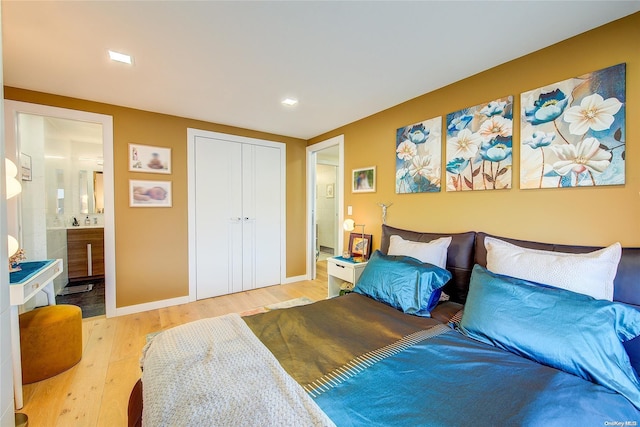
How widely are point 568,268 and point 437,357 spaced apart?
0.89 m

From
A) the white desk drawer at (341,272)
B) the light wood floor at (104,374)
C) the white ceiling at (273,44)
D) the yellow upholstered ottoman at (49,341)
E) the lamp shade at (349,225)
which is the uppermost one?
the white ceiling at (273,44)

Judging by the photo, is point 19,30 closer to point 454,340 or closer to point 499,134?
point 454,340

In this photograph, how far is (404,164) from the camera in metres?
2.81

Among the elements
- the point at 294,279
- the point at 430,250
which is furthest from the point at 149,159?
the point at 430,250

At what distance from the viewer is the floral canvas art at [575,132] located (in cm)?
154

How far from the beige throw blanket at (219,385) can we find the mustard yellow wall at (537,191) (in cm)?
195

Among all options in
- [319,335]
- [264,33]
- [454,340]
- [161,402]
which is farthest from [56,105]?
[454,340]

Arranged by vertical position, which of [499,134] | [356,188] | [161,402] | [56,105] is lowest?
[161,402]

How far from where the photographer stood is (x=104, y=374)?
6.54 feet

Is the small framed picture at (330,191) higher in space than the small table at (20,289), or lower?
higher

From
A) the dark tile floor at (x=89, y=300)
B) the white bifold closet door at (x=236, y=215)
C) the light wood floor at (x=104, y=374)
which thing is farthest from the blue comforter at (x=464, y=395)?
the dark tile floor at (x=89, y=300)

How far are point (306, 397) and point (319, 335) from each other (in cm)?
52

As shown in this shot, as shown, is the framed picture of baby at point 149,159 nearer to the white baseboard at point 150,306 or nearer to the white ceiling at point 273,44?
the white ceiling at point 273,44

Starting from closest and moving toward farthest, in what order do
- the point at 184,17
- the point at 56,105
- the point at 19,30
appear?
the point at 184,17 → the point at 19,30 → the point at 56,105
